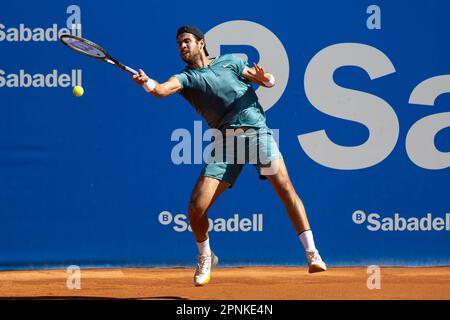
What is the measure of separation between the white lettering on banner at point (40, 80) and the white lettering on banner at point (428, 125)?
2.49 metres

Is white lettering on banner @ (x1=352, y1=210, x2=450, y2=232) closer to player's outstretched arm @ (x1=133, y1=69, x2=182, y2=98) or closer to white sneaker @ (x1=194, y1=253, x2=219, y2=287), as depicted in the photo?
white sneaker @ (x1=194, y1=253, x2=219, y2=287)

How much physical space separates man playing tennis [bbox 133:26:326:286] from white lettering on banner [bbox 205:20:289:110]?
117cm

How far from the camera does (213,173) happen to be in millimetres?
5340

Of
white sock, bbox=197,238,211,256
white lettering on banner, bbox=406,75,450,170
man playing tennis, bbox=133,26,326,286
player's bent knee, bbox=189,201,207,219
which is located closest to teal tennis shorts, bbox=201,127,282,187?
man playing tennis, bbox=133,26,326,286

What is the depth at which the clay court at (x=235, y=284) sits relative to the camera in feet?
18.5

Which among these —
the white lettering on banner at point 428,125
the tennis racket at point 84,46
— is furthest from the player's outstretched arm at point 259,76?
the white lettering on banner at point 428,125

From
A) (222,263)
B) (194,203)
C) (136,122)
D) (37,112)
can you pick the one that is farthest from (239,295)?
(37,112)

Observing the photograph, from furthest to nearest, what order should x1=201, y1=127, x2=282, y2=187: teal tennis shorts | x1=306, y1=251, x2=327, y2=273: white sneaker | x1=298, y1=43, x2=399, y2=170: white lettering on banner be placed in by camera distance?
x1=298, y1=43, x2=399, y2=170: white lettering on banner, x1=201, y1=127, x2=282, y2=187: teal tennis shorts, x1=306, y1=251, x2=327, y2=273: white sneaker

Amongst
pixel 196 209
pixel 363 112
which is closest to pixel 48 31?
pixel 196 209

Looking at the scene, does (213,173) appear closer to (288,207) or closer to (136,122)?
(288,207)

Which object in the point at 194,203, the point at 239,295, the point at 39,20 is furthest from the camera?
the point at 39,20

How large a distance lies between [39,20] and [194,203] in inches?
84.3

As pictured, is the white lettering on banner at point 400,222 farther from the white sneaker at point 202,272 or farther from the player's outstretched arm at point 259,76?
the player's outstretched arm at point 259,76

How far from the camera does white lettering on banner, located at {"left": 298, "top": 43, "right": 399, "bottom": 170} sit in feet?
22.1
